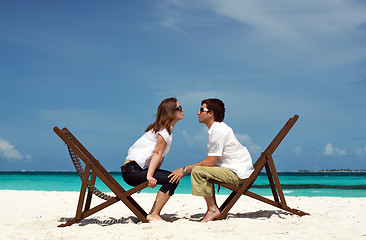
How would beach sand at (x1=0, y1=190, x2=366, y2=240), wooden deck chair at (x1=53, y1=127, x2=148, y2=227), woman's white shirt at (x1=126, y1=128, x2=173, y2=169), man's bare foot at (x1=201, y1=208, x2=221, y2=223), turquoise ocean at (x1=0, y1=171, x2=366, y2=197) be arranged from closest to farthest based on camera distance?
1. beach sand at (x1=0, y1=190, x2=366, y2=240)
2. wooden deck chair at (x1=53, y1=127, x2=148, y2=227)
3. woman's white shirt at (x1=126, y1=128, x2=173, y2=169)
4. man's bare foot at (x1=201, y1=208, x2=221, y2=223)
5. turquoise ocean at (x1=0, y1=171, x2=366, y2=197)

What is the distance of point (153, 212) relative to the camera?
5758mm

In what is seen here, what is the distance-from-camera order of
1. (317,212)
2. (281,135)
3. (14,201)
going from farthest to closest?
(14,201) < (317,212) < (281,135)

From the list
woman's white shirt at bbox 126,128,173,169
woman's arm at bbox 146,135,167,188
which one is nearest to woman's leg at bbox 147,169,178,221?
woman's arm at bbox 146,135,167,188

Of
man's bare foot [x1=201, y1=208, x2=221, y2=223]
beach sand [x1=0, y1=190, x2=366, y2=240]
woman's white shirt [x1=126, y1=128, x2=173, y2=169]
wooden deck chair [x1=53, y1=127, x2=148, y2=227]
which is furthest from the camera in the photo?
man's bare foot [x1=201, y1=208, x2=221, y2=223]

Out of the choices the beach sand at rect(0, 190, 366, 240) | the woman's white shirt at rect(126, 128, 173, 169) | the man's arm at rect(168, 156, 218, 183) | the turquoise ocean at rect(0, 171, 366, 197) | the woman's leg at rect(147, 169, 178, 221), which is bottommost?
the turquoise ocean at rect(0, 171, 366, 197)

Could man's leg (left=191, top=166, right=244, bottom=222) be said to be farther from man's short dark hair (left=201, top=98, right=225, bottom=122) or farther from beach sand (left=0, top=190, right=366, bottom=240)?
man's short dark hair (left=201, top=98, right=225, bottom=122)

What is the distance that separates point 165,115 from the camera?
5.64 m

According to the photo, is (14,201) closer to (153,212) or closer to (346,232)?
(153,212)

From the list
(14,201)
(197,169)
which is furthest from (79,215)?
(14,201)

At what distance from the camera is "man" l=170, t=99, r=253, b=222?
18.4ft

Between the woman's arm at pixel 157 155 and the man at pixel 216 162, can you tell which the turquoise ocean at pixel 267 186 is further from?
the woman's arm at pixel 157 155

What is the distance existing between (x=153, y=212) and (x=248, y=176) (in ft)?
4.57

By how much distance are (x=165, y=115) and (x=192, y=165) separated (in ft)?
2.46

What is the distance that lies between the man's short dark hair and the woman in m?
0.41
